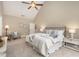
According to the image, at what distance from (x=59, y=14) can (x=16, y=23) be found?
228 centimetres

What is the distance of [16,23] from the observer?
427 centimetres

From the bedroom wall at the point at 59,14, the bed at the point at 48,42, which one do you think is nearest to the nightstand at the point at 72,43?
the bed at the point at 48,42

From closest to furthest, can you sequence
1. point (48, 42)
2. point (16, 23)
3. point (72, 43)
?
point (48, 42) → point (72, 43) → point (16, 23)

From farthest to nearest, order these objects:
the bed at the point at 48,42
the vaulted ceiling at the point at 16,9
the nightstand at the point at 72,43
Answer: the vaulted ceiling at the point at 16,9
the nightstand at the point at 72,43
the bed at the point at 48,42

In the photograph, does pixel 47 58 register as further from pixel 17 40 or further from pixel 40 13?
pixel 40 13

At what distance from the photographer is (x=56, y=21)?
4891mm

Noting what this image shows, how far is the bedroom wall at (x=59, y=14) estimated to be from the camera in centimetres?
417

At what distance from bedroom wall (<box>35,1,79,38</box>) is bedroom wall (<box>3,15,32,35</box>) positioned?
891mm

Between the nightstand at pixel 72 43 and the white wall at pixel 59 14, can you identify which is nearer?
the nightstand at pixel 72 43

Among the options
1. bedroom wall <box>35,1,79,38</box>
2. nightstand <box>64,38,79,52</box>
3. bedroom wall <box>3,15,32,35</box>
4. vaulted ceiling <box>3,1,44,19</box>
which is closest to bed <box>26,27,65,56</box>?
nightstand <box>64,38,79,52</box>

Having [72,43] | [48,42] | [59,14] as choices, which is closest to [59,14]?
[59,14]

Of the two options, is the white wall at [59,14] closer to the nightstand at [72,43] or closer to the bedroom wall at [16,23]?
the nightstand at [72,43]

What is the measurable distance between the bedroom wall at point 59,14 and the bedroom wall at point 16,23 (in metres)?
0.89

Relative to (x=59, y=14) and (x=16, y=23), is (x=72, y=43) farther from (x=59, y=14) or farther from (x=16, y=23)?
(x=16, y=23)
